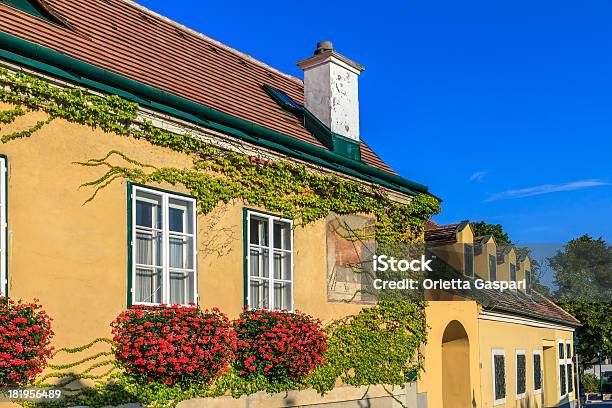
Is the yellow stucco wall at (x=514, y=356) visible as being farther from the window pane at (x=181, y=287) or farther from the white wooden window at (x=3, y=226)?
the white wooden window at (x=3, y=226)

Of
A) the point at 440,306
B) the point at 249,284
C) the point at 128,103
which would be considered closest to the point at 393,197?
the point at 440,306

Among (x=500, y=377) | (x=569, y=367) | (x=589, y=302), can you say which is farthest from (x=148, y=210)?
(x=589, y=302)

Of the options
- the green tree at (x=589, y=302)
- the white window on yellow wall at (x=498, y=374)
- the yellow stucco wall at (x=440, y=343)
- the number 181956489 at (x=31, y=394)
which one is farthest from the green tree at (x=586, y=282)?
the number 181956489 at (x=31, y=394)

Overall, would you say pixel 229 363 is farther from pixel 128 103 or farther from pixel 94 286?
pixel 128 103

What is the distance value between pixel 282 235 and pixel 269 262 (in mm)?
637

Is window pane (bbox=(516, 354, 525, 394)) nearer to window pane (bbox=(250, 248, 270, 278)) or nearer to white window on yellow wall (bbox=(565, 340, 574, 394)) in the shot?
white window on yellow wall (bbox=(565, 340, 574, 394))

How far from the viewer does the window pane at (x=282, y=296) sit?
12359 millimetres

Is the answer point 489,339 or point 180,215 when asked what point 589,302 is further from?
point 180,215

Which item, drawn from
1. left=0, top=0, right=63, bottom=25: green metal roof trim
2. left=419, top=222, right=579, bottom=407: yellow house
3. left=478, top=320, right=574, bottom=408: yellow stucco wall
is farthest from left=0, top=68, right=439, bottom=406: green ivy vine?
left=478, top=320, right=574, bottom=408: yellow stucco wall

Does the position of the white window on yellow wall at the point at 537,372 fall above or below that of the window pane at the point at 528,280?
below

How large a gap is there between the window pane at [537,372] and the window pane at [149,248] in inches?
741

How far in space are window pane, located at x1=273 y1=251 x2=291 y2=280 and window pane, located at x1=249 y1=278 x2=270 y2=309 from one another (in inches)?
13.2

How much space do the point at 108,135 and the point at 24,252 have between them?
1.96m

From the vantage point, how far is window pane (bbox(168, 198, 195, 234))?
1059 centimetres
